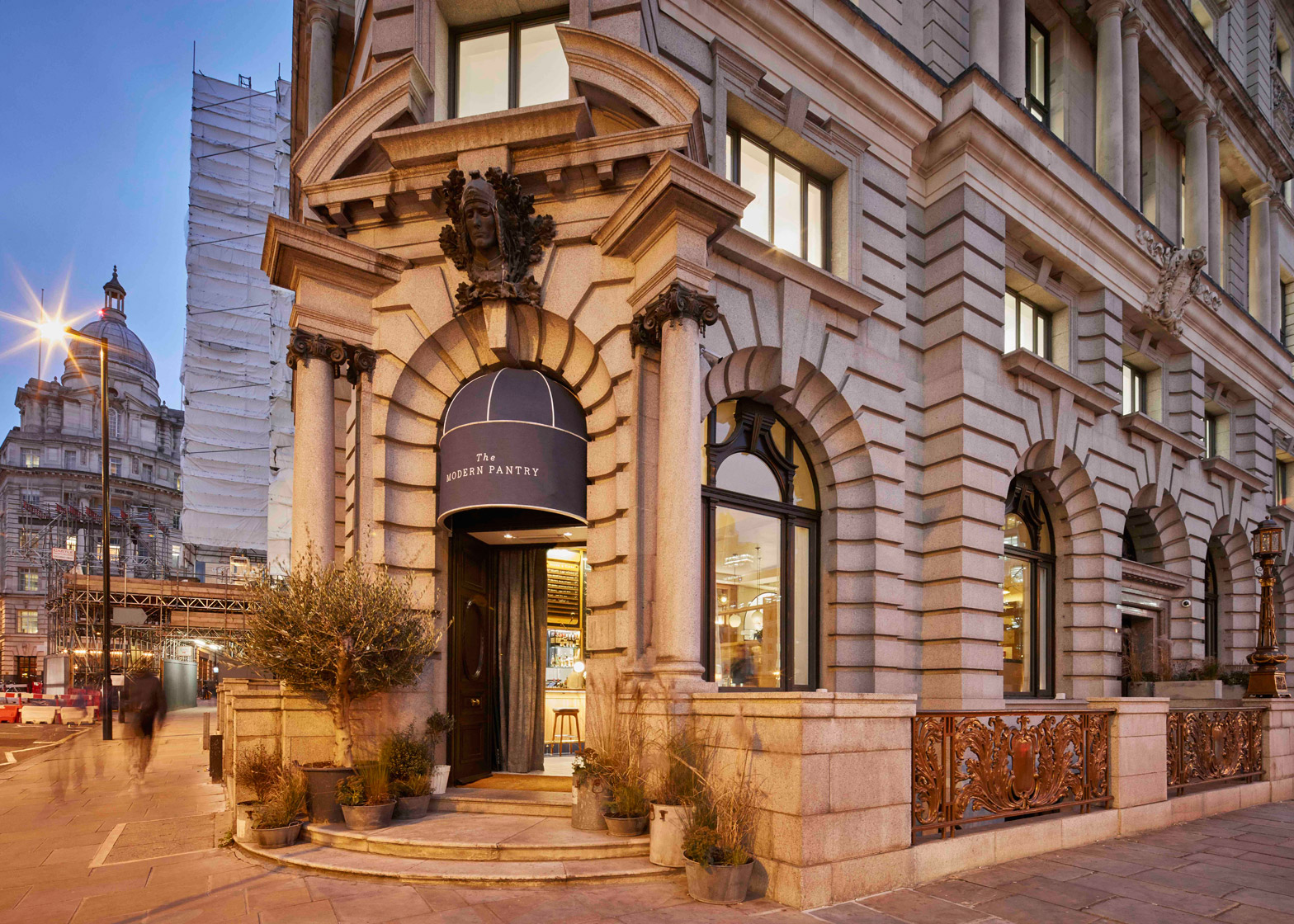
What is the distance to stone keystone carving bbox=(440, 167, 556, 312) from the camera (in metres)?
11.6

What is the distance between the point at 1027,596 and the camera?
18562 mm

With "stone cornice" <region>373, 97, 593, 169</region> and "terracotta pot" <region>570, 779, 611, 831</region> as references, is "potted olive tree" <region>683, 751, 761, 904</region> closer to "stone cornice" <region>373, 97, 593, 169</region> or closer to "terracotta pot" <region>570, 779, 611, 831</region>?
→ "terracotta pot" <region>570, 779, 611, 831</region>

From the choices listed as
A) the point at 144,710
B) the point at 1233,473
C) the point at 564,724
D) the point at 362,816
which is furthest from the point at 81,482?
the point at 1233,473

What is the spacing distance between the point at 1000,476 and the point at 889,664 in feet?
15.7

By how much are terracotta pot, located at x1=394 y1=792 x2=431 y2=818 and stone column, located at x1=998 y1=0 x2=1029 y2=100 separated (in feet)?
59.9

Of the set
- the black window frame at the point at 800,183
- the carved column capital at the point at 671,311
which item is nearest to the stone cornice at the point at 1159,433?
the black window frame at the point at 800,183

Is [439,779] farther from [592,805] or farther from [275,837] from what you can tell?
[592,805]

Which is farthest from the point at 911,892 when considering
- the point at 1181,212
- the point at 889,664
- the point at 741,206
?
the point at 1181,212

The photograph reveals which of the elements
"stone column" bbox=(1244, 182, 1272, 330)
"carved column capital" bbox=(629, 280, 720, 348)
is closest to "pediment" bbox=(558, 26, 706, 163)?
"carved column capital" bbox=(629, 280, 720, 348)

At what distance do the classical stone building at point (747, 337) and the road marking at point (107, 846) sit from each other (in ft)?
13.3

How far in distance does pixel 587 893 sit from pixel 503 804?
304 cm

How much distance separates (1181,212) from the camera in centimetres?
2558

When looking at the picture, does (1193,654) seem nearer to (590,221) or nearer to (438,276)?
(590,221)

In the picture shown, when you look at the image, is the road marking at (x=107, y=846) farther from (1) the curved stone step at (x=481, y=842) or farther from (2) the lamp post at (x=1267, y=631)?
(2) the lamp post at (x=1267, y=631)
